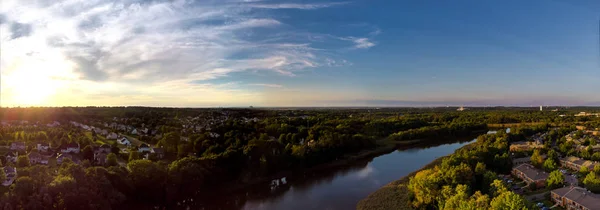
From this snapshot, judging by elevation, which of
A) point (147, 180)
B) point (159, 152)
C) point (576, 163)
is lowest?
point (576, 163)

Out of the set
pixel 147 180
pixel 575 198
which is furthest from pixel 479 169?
pixel 147 180

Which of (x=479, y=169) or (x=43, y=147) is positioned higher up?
(x=43, y=147)

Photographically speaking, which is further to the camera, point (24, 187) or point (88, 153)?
point (88, 153)

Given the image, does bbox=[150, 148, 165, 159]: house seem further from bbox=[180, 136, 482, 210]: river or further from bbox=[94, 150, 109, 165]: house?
bbox=[180, 136, 482, 210]: river

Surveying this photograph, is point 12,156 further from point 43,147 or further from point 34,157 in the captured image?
point 43,147

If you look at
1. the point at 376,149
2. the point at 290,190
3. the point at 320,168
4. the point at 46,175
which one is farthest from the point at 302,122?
the point at 46,175

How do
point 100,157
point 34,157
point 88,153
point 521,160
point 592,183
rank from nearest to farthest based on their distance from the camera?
point 592,183 → point 34,157 → point 100,157 → point 88,153 → point 521,160

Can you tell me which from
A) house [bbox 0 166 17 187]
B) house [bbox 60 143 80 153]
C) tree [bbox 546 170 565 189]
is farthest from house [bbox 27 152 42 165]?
tree [bbox 546 170 565 189]

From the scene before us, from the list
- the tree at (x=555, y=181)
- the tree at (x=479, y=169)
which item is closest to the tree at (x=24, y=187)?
the tree at (x=479, y=169)
